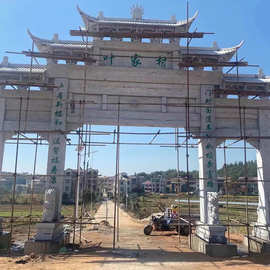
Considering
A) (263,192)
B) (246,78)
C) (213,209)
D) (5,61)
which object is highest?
(5,61)

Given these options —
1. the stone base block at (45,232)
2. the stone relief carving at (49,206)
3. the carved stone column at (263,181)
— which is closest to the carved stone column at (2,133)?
the stone relief carving at (49,206)

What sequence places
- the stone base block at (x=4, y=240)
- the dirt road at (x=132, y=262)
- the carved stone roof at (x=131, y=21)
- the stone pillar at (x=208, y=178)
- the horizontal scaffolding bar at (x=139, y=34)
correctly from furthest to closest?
the carved stone roof at (x=131, y=21) < the horizontal scaffolding bar at (x=139, y=34) < the stone base block at (x=4, y=240) < the stone pillar at (x=208, y=178) < the dirt road at (x=132, y=262)

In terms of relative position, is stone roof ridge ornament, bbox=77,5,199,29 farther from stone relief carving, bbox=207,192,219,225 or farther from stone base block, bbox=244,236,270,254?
stone base block, bbox=244,236,270,254

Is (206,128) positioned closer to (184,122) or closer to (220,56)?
(184,122)

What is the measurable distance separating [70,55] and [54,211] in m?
5.40

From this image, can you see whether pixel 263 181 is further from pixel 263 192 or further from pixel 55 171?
pixel 55 171

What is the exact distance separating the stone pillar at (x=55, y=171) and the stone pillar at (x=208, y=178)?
15.2ft

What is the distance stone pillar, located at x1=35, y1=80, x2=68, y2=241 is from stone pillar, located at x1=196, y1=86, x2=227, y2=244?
4620 millimetres

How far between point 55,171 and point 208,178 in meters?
5.11

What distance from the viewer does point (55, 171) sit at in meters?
8.66

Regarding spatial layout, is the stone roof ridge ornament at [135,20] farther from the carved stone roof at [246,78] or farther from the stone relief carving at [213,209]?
the stone relief carving at [213,209]

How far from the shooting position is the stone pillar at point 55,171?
805 cm

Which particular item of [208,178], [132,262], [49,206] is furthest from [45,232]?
[208,178]

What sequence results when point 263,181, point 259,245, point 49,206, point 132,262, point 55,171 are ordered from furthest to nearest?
point 263,181 → point 55,171 → point 259,245 → point 49,206 → point 132,262
